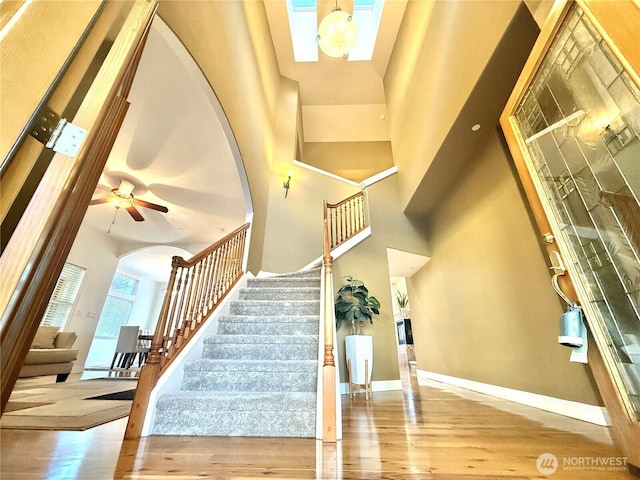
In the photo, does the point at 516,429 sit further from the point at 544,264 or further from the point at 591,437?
the point at 544,264

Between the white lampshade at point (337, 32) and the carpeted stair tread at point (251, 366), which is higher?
the white lampshade at point (337, 32)

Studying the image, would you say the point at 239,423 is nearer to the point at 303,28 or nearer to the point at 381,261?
the point at 381,261

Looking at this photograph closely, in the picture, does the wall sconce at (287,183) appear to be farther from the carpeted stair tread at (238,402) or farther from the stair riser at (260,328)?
the carpeted stair tread at (238,402)

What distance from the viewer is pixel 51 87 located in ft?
2.32

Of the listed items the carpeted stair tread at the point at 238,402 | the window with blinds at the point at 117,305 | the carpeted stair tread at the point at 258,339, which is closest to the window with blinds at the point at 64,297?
the window with blinds at the point at 117,305

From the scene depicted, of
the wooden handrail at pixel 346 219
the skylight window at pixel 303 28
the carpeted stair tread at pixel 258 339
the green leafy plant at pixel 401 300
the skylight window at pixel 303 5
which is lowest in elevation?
the carpeted stair tread at pixel 258 339

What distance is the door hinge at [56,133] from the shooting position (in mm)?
677

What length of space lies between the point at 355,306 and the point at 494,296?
1693 mm

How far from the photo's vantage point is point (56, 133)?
70cm

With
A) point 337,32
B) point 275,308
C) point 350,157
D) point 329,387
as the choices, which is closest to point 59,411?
point 275,308

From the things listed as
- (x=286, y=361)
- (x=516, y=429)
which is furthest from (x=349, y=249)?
(x=516, y=429)

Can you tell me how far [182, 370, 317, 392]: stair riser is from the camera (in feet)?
6.51

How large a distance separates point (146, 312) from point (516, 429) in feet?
34.3

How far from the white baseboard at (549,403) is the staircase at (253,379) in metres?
2.07
